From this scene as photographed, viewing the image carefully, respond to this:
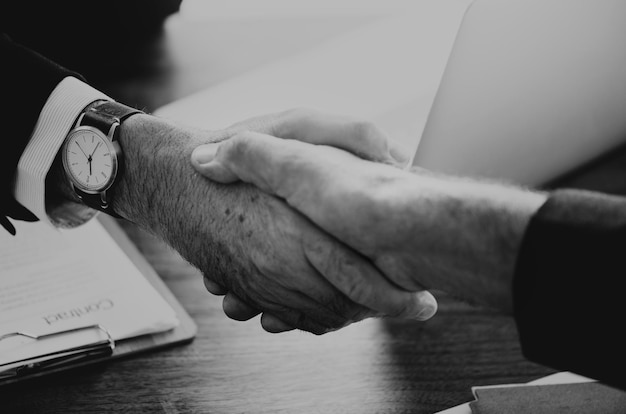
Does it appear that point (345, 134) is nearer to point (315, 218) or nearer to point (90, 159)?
point (315, 218)

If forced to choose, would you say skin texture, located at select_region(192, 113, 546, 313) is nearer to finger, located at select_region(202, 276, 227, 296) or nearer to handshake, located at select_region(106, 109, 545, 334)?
handshake, located at select_region(106, 109, 545, 334)

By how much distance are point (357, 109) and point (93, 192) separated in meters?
0.38

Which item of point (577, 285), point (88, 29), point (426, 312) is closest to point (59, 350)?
point (426, 312)

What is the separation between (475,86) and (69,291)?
534 mm

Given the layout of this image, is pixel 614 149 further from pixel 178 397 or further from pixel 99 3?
pixel 99 3

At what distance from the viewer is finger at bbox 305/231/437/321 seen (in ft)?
2.50

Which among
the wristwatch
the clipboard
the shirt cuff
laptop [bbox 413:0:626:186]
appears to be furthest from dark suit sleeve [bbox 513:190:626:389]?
the shirt cuff

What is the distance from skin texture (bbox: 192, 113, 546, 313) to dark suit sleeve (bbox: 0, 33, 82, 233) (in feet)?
1.02

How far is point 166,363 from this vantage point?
2.74 feet

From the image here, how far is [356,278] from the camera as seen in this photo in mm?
765

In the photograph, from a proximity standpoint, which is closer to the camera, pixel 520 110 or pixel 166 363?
pixel 166 363

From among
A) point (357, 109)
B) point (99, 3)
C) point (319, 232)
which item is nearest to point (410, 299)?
point (319, 232)

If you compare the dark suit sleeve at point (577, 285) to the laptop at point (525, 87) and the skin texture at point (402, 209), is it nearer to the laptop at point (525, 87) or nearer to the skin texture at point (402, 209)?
the skin texture at point (402, 209)

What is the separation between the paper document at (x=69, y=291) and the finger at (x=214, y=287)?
2.0 inches
